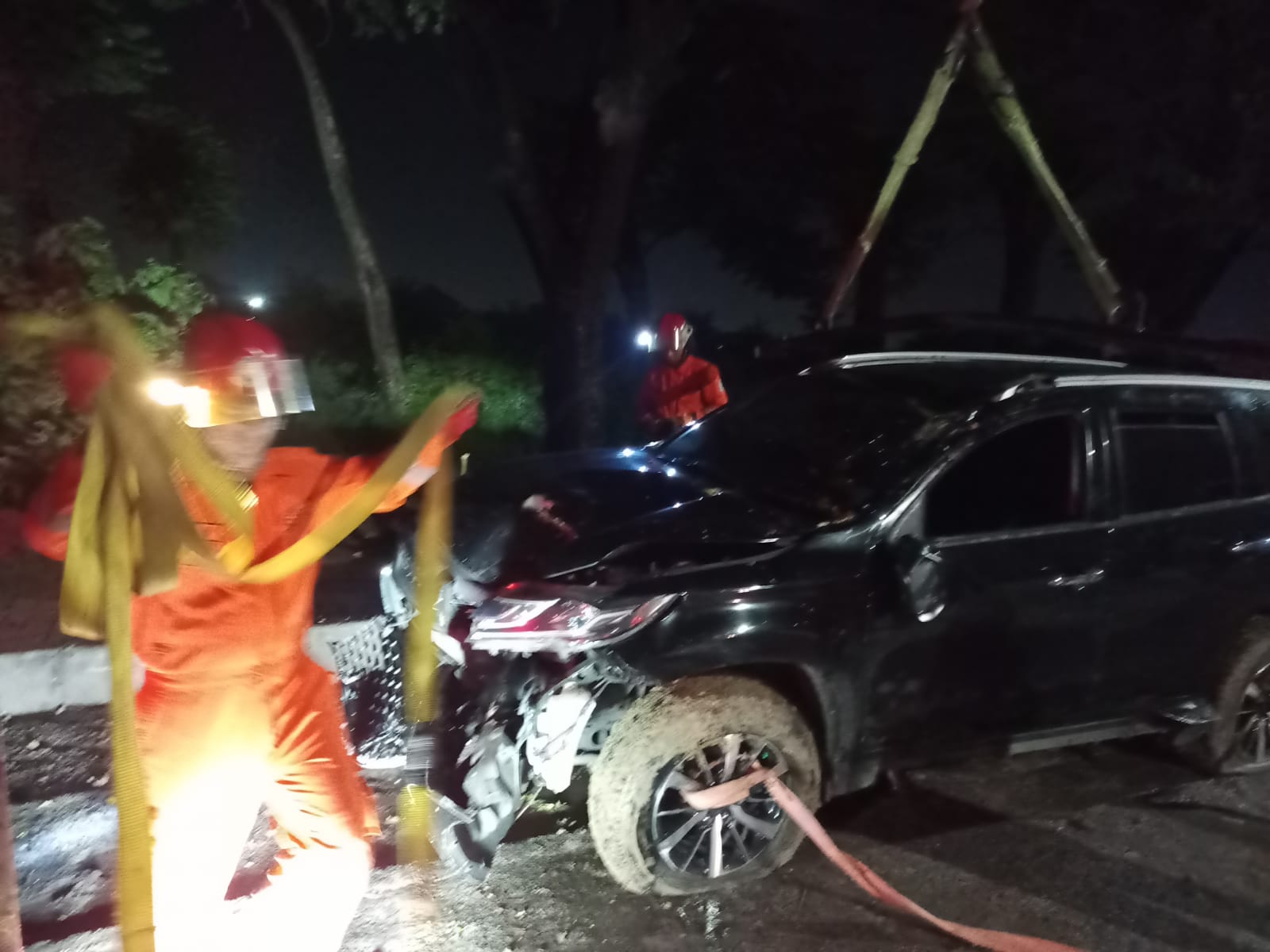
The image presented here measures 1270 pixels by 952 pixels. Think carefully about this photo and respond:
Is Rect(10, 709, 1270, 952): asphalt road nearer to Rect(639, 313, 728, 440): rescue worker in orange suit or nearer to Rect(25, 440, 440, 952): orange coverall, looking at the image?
Rect(25, 440, 440, 952): orange coverall

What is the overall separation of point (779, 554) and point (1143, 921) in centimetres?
175

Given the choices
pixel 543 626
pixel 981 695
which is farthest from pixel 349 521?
pixel 981 695

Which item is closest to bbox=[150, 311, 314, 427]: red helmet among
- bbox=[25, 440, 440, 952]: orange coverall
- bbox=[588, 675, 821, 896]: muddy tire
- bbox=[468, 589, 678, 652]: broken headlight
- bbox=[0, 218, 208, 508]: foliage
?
bbox=[25, 440, 440, 952]: orange coverall

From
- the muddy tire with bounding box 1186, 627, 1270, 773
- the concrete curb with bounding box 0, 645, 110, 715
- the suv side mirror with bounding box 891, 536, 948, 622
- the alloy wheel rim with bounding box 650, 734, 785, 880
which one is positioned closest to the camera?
the alloy wheel rim with bounding box 650, 734, 785, 880

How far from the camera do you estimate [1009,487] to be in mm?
3900

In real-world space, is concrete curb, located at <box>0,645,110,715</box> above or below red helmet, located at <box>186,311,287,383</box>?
below

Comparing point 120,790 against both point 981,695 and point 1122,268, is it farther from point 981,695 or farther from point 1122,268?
point 1122,268

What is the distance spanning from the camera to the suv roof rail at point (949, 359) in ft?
14.2

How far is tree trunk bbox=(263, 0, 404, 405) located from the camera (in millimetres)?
9539

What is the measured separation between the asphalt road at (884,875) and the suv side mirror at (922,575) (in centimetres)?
100

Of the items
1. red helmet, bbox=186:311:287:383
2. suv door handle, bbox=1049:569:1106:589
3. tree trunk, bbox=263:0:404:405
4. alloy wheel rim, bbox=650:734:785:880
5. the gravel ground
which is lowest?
the gravel ground

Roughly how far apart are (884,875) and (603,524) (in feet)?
5.37

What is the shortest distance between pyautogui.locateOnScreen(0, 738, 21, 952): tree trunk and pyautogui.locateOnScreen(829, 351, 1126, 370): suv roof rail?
3.56 meters

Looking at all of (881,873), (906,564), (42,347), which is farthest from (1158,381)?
(42,347)
